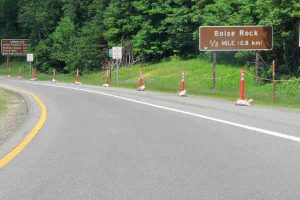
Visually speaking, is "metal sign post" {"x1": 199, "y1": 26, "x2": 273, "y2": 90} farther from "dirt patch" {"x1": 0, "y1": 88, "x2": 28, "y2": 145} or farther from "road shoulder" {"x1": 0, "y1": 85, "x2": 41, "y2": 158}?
"road shoulder" {"x1": 0, "y1": 85, "x2": 41, "y2": 158}

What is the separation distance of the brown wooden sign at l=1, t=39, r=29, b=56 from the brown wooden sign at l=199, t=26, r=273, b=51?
50625 mm

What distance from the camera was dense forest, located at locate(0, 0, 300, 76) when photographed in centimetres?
3397

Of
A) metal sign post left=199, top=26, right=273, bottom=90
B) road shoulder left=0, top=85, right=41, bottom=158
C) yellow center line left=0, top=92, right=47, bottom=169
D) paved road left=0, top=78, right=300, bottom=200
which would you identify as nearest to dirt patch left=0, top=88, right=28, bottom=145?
road shoulder left=0, top=85, right=41, bottom=158

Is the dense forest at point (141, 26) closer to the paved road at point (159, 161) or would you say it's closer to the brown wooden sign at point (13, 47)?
the brown wooden sign at point (13, 47)

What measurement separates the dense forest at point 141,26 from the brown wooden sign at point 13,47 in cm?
136

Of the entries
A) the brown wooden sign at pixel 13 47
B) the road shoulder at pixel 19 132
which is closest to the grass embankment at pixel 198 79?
the road shoulder at pixel 19 132

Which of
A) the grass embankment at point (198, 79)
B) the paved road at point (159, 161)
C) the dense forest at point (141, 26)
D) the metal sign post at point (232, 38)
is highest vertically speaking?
the dense forest at point (141, 26)

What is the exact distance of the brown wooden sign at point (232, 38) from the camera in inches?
1287

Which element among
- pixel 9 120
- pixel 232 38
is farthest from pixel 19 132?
pixel 232 38

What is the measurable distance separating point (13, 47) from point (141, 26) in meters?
29.0

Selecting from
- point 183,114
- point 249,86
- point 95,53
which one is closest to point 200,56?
point 249,86

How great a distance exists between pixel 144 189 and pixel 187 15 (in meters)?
42.2

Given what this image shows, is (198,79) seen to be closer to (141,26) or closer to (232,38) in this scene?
(232,38)

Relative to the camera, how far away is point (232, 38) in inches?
1298
